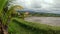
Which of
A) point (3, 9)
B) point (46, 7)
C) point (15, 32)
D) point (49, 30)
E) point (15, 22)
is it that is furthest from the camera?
point (46, 7)

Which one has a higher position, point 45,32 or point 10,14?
point 10,14

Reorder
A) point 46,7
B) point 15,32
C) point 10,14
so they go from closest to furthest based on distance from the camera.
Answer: point 10,14, point 15,32, point 46,7

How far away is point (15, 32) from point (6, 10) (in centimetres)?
254

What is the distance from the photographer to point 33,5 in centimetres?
1433

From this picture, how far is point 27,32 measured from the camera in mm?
9617

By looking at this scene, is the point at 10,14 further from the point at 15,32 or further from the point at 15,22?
the point at 15,22

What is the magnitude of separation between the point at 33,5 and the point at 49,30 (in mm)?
6468

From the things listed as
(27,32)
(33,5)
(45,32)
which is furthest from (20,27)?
(33,5)

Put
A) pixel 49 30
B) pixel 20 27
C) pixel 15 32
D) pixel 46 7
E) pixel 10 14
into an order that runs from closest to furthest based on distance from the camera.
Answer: pixel 10 14 → pixel 49 30 → pixel 15 32 → pixel 20 27 → pixel 46 7

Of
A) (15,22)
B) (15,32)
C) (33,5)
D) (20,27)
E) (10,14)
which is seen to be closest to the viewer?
(10,14)

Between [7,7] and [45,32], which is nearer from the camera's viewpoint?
[7,7]

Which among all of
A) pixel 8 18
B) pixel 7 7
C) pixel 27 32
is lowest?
pixel 27 32

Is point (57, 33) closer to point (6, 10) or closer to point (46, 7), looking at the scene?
point (6, 10)

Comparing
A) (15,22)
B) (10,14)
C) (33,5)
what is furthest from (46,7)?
(10,14)
